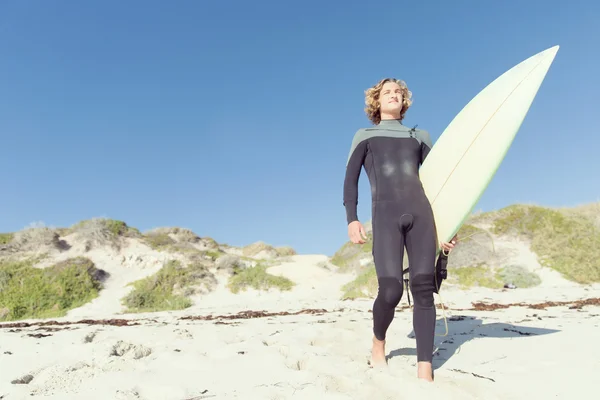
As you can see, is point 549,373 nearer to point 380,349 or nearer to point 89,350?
point 380,349

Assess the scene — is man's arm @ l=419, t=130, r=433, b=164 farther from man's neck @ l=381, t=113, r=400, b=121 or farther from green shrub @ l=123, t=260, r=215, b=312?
green shrub @ l=123, t=260, r=215, b=312

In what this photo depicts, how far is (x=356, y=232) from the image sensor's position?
3.27 meters

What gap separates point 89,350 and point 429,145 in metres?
3.65

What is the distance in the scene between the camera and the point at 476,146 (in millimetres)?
3531

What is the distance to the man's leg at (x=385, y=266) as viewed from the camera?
3012mm

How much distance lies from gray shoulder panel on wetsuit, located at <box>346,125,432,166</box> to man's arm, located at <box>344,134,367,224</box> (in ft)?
0.06

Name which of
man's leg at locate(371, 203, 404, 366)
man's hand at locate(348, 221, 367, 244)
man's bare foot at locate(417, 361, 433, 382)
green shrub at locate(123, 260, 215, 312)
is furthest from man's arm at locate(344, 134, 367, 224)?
green shrub at locate(123, 260, 215, 312)

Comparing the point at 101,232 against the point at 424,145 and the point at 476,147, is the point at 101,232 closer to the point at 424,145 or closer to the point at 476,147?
the point at 424,145

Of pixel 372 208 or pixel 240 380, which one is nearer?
pixel 240 380

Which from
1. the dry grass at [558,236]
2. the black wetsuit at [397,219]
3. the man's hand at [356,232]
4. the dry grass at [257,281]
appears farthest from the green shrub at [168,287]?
the dry grass at [558,236]

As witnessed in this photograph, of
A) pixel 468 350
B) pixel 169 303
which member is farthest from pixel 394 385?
pixel 169 303

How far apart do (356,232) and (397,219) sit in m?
0.37

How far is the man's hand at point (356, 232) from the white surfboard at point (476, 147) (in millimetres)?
643

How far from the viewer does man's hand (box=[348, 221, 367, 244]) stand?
3.24 m
